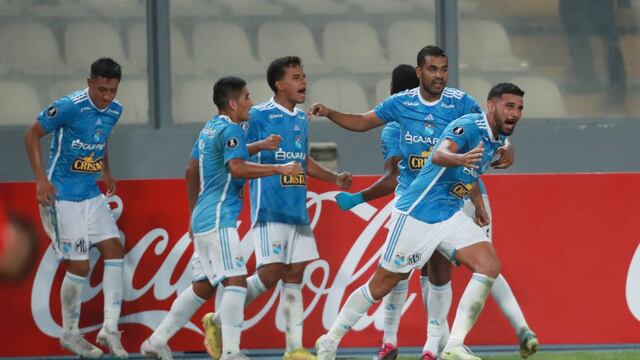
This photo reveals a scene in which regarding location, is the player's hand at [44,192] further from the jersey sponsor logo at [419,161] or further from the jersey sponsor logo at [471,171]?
the jersey sponsor logo at [471,171]

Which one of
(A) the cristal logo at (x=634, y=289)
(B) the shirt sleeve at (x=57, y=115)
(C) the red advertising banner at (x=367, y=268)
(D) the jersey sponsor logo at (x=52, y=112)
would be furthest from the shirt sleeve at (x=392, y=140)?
(D) the jersey sponsor logo at (x=52, y=112)

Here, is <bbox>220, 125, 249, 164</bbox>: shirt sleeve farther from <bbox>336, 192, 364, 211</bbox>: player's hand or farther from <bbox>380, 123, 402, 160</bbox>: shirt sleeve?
<bbox>380, 123, 402, 160</bbox>: shirt sleeve

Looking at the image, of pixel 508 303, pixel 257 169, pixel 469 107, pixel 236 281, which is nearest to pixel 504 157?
pixel 469 107

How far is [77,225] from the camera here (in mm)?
7918

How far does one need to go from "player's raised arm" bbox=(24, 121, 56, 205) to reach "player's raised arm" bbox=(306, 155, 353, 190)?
157 cm

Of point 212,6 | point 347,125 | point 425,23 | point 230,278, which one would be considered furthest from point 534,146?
point 230,278

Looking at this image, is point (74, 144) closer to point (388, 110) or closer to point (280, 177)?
point (280, 177)

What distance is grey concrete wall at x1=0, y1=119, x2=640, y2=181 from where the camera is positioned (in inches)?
456

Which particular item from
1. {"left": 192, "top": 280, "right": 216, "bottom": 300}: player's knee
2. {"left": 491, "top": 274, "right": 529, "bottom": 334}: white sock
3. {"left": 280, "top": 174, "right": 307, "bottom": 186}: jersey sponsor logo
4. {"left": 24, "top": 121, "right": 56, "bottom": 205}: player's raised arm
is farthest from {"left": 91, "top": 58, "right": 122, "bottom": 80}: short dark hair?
{"left": 491, "top": 274, "right": 529, "bottom": 334}: white sock

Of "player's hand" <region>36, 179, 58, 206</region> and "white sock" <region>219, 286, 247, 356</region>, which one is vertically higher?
"player's hand" <region>36, 179, 58, 206</region>

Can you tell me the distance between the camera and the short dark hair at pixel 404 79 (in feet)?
27.1

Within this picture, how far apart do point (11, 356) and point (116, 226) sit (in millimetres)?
1040

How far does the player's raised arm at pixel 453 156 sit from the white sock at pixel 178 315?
1718 millimetres

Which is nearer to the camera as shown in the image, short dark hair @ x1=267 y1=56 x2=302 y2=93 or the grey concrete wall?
short dark hair @ x1=267 y1=56 x2=302 y2=93
